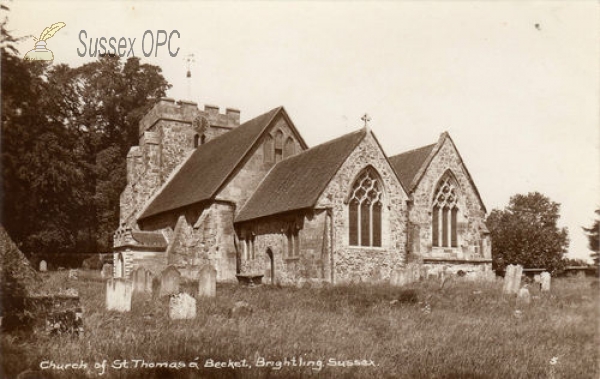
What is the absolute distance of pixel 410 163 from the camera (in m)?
28.9

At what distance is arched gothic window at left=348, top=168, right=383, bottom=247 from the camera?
23734 mm

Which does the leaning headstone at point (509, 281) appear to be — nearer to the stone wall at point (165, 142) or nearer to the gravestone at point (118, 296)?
the gravestone at point (118, 296)

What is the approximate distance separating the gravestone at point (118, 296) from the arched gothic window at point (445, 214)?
15.8m

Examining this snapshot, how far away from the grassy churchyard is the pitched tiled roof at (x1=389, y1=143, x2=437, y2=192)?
10512mm

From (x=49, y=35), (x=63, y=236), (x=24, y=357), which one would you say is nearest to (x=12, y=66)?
(x=49, y=35)

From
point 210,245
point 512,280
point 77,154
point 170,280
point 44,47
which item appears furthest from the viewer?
point 77,154

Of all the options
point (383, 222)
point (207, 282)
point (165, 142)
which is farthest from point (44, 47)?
point (165, 142)

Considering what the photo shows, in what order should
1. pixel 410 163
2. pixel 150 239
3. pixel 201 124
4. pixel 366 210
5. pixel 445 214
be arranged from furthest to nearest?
pixel 201 124, pixel 150 239, pixel 410 163, pixel 445 214, pixel 366 210

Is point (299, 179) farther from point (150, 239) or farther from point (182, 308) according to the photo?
point (182, 308)

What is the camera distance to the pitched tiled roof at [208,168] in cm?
2827

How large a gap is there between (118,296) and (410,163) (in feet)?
57.8

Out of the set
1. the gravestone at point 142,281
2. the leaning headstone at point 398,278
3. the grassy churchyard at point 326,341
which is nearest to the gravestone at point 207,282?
the grassy churchyard at point 326,341

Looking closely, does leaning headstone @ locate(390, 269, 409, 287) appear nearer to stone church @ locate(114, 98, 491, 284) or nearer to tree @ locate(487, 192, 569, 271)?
stone church @ locate(114, 98, 491, 284)

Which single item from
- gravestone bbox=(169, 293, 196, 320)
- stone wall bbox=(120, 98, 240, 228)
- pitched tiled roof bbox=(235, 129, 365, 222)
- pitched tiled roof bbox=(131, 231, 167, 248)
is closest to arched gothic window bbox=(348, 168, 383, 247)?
pitched tiled roof bbox=(235, 129, 365, 222)
